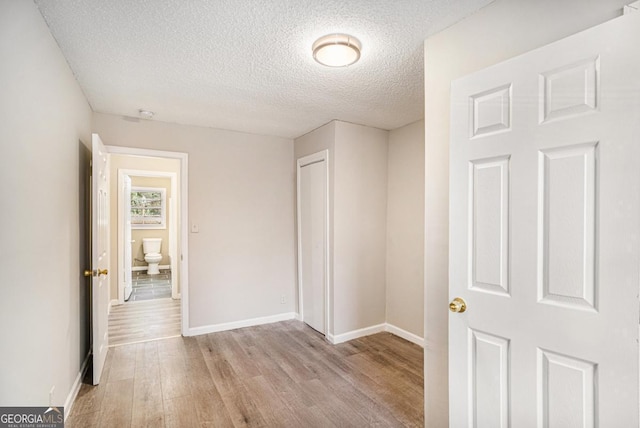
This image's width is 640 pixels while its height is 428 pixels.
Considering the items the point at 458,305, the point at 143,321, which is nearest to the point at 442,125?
the point at 458,305

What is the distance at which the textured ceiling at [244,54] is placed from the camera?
1.69 m

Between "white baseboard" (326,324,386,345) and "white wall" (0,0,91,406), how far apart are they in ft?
7.60

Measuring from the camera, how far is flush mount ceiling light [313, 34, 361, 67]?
1.93 metres

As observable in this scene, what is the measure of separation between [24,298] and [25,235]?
30cm

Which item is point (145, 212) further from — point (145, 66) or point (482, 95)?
point (482, 95)

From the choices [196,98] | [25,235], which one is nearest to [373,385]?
[25,235]

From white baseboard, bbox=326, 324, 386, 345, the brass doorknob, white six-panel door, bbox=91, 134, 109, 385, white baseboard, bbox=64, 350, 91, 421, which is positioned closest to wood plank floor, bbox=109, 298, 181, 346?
white baseboard, bbox=64, 350, 91, 421

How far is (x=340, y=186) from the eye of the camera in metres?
3.65

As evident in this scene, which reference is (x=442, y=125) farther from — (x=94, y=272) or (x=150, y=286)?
(x=150, y=286)

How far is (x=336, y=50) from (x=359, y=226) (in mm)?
2191

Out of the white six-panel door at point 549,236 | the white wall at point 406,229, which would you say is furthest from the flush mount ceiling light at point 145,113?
the white six-panel door at point 549,236

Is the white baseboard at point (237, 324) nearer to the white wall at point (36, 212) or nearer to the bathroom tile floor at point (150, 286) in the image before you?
the white wall at point (36, 212)

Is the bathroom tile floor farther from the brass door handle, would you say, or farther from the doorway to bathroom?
the brass door handle

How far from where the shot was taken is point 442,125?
6.16 feet
